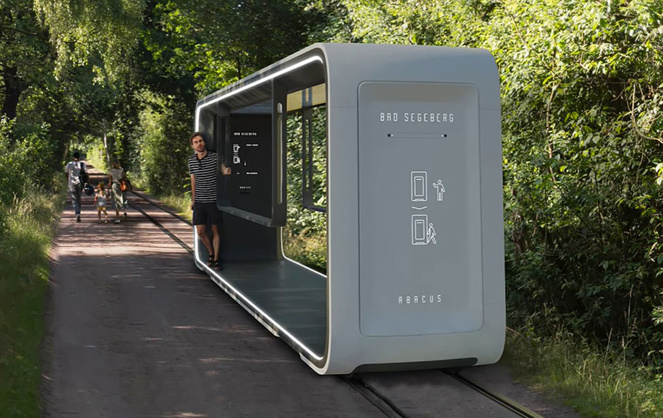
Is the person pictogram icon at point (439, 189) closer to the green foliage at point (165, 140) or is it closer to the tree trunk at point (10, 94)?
the tree trunk at point (10, 94)

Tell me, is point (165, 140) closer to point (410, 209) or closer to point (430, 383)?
point (410, 209)

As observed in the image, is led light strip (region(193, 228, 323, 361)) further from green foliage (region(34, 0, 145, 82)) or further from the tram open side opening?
green foliage (region(34, 0, 145, 82))

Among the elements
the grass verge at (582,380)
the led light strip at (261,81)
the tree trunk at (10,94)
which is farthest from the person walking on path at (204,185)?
the tree trunk at (10,94)

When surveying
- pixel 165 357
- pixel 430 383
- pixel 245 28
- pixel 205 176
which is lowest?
pixel 430 383

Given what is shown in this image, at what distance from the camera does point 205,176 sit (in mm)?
11750

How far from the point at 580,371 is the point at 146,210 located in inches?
839

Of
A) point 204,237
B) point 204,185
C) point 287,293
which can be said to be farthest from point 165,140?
point 287,293

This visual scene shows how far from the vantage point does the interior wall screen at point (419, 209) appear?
22.8 ft

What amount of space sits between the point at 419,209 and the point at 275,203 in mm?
2292

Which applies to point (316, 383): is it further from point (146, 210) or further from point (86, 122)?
point (86, 122)

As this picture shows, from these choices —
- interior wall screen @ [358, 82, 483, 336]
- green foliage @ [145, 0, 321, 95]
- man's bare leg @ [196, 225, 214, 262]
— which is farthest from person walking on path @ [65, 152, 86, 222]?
interior wall screen @ [358, 82, 483, 336]

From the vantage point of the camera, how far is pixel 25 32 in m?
21.3

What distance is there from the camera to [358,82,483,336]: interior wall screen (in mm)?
6949

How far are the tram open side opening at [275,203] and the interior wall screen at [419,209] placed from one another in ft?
2.75
